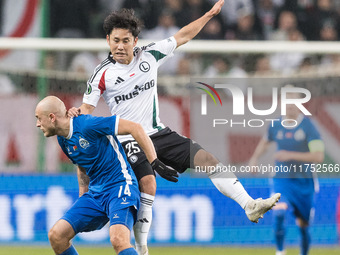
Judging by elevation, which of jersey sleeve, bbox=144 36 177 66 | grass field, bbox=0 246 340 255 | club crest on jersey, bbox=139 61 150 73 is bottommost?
grass field, bbox=0 246 340 255

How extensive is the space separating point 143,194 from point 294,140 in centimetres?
392

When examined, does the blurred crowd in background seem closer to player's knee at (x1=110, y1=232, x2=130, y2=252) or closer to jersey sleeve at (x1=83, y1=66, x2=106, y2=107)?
jersey sleeve at (x1=83, y1=66, x2=106, y2=107)

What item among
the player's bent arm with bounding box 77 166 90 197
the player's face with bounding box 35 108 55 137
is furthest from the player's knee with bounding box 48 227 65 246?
the player's face with bounding box 35 108 55 137

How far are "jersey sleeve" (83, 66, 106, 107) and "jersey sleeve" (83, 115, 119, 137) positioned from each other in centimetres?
78

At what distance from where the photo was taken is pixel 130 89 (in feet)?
23.8

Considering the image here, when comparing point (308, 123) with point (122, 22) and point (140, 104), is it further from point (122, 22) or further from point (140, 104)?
point (122, 22)

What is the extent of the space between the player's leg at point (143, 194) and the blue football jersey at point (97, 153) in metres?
0.41

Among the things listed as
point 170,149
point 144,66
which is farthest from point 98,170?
point 144,66

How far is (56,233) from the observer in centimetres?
637

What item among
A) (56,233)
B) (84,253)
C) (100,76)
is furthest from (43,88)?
(56,233)

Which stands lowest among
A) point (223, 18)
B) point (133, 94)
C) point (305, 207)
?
point (305, 207)

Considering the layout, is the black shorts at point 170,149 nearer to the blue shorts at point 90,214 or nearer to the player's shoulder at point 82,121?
the blue shorts at point 90,214

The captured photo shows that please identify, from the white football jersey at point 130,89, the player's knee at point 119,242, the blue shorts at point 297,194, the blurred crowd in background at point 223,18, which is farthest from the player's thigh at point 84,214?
the blurred crowd in background at point 223,18

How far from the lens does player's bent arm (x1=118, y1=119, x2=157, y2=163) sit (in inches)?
243
